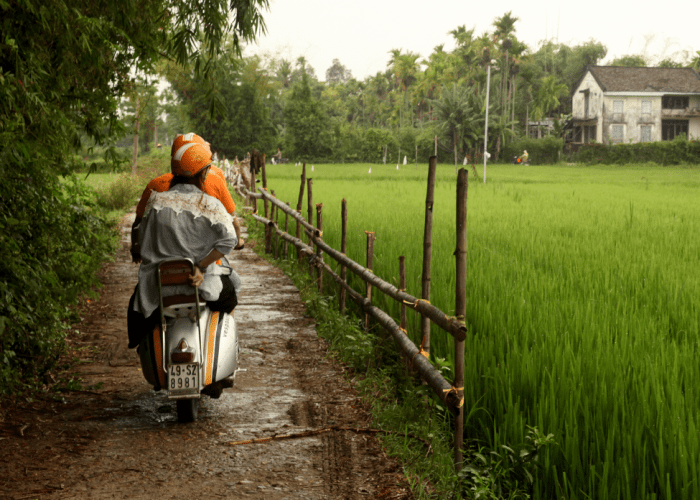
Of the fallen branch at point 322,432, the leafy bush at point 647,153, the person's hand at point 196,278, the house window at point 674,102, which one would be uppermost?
the house window at point 674,102

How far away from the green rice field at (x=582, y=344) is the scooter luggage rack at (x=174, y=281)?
1.56m

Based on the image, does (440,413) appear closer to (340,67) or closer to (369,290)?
(369,290)

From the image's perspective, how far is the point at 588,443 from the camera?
3.01 meters

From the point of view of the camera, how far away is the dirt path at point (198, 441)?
3.23 metres

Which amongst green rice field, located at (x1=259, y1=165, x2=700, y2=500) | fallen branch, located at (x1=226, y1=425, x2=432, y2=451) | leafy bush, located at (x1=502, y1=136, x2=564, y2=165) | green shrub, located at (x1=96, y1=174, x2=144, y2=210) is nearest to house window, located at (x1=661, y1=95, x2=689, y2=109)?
leafy bush, located at (x1=502, y1=136, x2=564, y2=165)

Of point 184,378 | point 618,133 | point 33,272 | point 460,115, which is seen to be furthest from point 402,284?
point 618,133

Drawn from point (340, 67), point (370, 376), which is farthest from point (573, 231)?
point (340, 67)

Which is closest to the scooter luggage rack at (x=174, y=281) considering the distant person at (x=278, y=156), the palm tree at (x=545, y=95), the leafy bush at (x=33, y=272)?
the leafy bush at (x=33, y=272)

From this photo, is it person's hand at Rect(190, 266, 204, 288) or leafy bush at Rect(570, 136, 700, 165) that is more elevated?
leafy bush at Rect(570, 136, 700, 165)

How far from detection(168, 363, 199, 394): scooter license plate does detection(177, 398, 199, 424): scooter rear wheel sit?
0.28 m

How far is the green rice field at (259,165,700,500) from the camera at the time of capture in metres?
2.75

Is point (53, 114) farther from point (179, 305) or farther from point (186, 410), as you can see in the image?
point (186, 410)

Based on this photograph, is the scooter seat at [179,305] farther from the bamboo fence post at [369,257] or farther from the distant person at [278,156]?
the distant person at [278,156]

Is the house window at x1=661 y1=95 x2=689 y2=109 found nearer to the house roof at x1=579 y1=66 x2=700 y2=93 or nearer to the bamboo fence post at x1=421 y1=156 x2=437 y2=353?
the house roof at x1=579 y1=66 x2=700 y2=93
